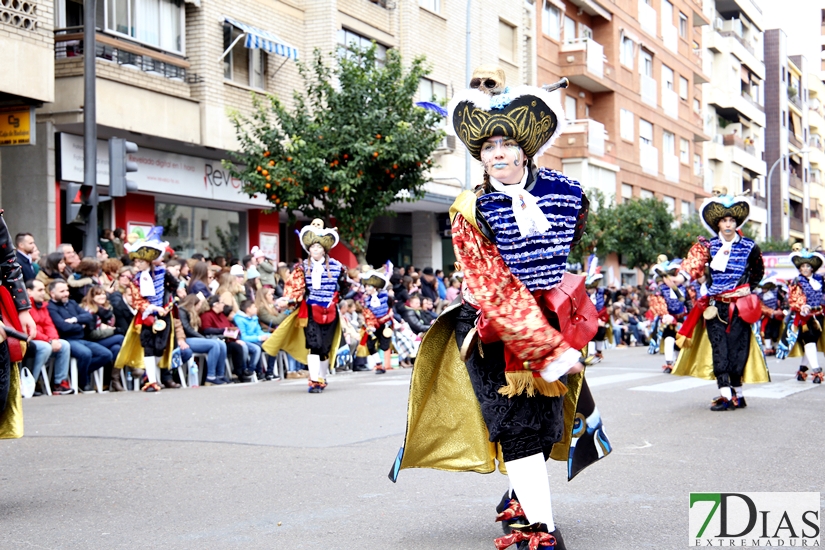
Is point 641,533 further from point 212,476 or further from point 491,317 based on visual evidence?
point 212,476

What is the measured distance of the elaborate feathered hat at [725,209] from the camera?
9328mm

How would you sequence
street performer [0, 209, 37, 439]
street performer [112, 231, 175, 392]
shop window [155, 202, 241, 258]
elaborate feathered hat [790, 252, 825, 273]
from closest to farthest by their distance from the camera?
street performer [0, 209, 37, 439], street performer [112, 231, 175, 392], elaborate feathered hat [790, 252, 825, 273], shop window [155, 202, 241, 258]

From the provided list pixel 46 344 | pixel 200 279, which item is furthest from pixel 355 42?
pixel 46 344

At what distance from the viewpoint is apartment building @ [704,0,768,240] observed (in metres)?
55.5

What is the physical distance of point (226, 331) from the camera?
15.0 meters

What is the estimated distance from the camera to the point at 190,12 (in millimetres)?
21344

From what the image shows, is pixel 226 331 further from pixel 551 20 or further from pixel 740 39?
pixel 740 39

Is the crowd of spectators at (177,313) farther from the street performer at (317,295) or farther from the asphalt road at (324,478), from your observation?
the asphalt road at (324,478)

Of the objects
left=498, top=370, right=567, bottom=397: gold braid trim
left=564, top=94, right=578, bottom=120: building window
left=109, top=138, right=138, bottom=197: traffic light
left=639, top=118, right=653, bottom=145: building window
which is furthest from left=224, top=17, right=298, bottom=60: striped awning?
left=639, top=118, right=653, bottom=145: building window

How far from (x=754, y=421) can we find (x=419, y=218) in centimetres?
2361

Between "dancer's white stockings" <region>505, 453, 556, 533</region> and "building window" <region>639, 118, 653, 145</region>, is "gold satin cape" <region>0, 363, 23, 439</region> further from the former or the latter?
"building window" <region>639, 118, 653, 145</region>

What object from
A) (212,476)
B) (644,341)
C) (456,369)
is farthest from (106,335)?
(644,341)

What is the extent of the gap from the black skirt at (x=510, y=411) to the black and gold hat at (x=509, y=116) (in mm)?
770

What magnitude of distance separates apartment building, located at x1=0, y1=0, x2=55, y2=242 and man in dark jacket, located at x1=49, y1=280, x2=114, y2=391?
4951 mm
